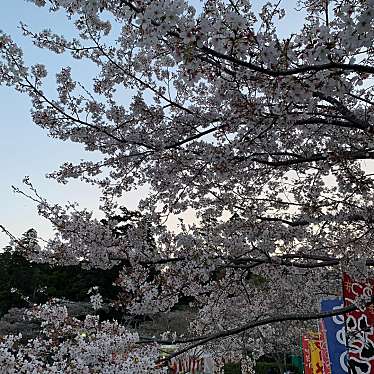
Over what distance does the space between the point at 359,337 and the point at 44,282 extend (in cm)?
2640

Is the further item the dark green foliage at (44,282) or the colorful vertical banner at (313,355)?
the dark green foliage at (44,282)

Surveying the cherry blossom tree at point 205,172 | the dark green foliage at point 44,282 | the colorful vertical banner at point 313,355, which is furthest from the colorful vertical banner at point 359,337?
the dark green foliage at point 44,282

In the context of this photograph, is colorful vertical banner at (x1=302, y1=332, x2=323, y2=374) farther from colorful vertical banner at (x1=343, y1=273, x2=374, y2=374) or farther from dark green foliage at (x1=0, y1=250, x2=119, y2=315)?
dark green foliage at (x1=0, y1=250, x2=119, y2=315)

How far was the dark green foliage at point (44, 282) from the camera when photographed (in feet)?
85.8

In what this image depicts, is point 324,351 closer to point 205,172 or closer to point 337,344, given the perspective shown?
point 337,344

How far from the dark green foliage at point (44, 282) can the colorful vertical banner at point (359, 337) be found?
2148 centimetres

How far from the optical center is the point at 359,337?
187 inches

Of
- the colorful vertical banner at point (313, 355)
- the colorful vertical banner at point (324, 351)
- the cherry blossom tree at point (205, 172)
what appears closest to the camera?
the cherry blossom tree at point (205, 172)

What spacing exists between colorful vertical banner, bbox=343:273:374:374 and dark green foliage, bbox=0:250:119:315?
21481mm

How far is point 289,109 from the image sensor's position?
3.52 metres

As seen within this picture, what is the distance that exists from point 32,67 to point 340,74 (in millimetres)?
3550

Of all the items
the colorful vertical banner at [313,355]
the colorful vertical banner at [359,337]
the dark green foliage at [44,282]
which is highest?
the dark green foliage at [44,282]

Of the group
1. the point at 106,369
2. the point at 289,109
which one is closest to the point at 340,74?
the point at 289,109

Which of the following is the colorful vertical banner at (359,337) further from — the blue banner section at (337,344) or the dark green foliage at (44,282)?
the dark green foliage at (44,282)
